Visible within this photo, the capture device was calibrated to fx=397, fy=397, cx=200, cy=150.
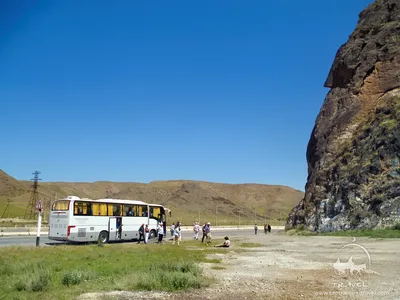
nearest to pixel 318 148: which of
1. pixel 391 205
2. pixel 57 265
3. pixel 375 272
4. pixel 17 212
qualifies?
pixel 391 205

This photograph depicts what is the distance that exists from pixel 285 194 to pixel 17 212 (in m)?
130

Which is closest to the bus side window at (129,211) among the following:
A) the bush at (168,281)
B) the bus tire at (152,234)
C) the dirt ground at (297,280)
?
the bus tire at (152,234)

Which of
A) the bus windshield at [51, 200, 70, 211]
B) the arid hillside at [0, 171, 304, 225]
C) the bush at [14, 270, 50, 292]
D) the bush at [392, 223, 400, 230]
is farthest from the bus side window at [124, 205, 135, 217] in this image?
the arid hillside at [0, 171, 304, 225]

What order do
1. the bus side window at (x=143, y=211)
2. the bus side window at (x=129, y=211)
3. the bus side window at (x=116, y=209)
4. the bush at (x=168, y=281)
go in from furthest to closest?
the bus side window at (x=143, y=211), the bus side window at (x=129, y=211), the bus side window at (x=116, y=209), the bush at (x=168, y=281)

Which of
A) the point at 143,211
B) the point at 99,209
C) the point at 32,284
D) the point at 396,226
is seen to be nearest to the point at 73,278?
the point at 32,284

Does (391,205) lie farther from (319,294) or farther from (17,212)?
(17,212)

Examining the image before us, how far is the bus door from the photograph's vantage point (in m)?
32.7

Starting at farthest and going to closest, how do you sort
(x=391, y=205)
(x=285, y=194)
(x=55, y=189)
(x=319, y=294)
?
(x=285, y=194) → (x=55, y=189) → (x=391, y=205) → (x=319, y=294)

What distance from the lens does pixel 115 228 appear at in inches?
1308

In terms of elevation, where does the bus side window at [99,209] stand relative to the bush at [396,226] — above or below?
above

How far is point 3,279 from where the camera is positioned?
13719 millimetres

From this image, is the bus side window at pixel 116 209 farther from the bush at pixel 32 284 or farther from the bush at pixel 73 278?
the bush at pixel 32 284

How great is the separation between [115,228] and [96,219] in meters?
2.45

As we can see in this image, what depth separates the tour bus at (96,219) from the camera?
29.2 m
